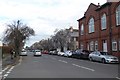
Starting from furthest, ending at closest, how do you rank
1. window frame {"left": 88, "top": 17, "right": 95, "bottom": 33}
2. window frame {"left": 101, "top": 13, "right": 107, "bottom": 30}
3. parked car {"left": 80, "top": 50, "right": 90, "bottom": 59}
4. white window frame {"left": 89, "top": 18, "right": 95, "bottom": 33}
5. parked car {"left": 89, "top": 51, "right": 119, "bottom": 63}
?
white window frame {"left": 89, "top": 18, "right": 95, "bottom": 33}
window frame {"left": 88, "top": 17, "right": 95, "bottom": 33}
window frame {"left": 101, "top": 13, "right": 107, "bottom": 30}
parked car {"left": 80, "top": 50, "right": 90, "bottom": 59}
parked car {"left": 89, "top": 51, "right": 119, "bottom": 63}

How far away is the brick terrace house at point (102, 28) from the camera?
40750 mm

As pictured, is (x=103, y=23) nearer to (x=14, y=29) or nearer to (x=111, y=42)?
(x=111, y=42)

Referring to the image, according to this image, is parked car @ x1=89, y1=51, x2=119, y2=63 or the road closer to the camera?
the road

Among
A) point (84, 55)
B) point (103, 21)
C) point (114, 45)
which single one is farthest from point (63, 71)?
point (103, 21)

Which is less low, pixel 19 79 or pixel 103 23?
pixel 103 23

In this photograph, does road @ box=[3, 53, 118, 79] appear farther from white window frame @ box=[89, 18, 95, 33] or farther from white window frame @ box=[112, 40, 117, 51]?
white window frame @ box=[89, 18, 95, 33]

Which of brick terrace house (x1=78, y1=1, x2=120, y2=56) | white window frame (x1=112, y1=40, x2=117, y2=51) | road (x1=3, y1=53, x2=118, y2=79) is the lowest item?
road (x1=3, y1=53, x2=118, y2=79)

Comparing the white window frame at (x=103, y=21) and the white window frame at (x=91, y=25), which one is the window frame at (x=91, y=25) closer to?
the white window frame at (x=91, y=25)

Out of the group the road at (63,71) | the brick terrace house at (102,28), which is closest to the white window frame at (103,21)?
the brick terrace house at (102,28)

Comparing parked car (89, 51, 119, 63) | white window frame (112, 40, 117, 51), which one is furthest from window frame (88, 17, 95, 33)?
parked car (89, 51, 119, 63)

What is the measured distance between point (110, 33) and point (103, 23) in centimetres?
375

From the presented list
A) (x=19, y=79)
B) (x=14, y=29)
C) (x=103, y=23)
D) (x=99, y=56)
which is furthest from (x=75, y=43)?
(x=19, y=79)

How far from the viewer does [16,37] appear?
51844mm

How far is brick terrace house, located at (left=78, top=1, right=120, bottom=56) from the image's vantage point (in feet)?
134
